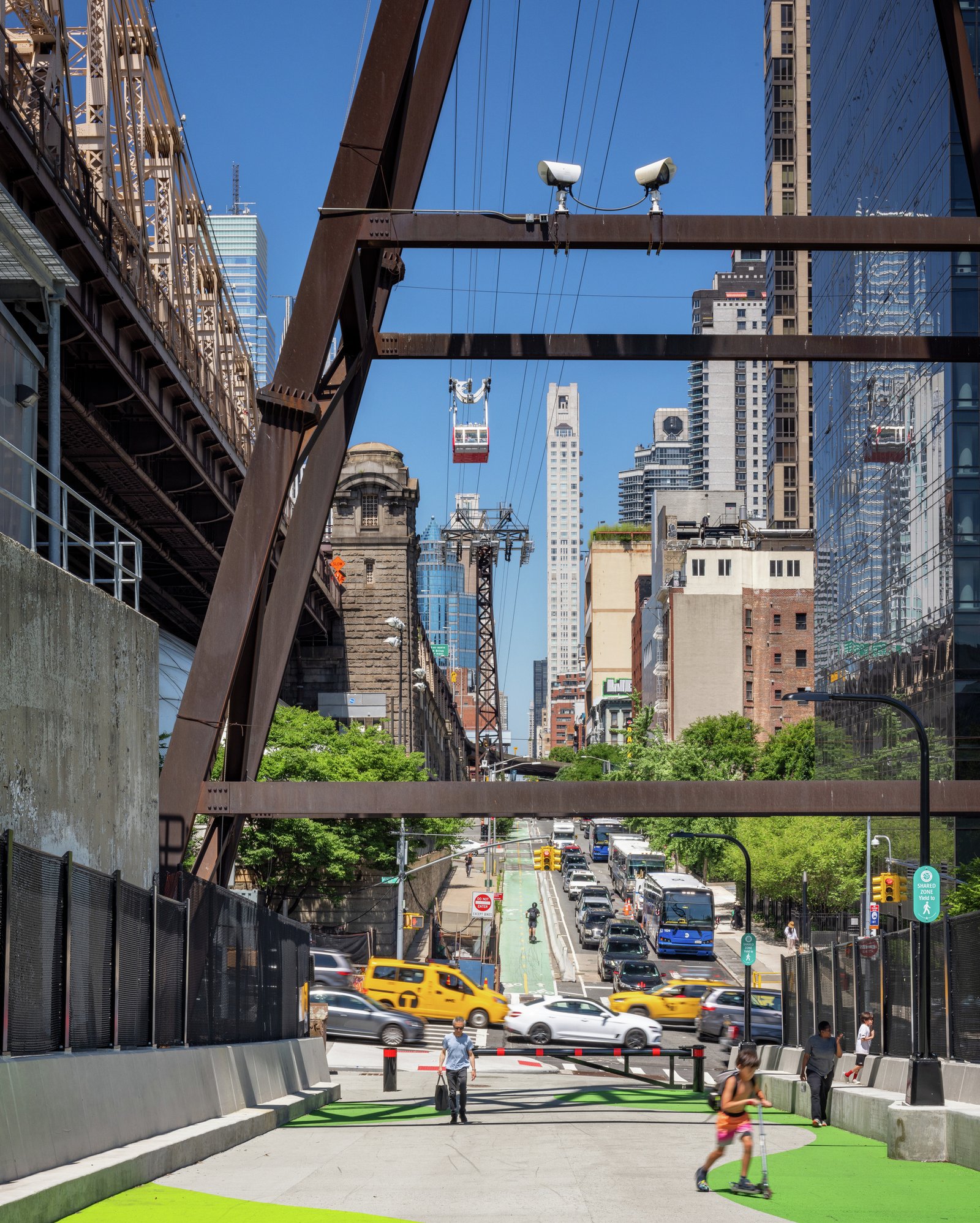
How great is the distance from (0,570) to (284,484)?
7575mm

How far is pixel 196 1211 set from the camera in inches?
448

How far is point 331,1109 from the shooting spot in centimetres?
2502

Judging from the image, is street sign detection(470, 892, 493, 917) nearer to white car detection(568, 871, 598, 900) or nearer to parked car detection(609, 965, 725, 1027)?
parked car detection(609, 965, 725, 1027)

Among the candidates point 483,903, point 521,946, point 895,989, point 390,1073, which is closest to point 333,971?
point 483,903

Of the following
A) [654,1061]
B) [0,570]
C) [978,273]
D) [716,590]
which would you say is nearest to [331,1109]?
[0,570]

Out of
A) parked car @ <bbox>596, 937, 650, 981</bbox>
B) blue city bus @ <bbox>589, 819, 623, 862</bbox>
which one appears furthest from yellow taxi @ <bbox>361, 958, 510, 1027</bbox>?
blue city bus @ <bbox>589, 819, 623, 862</bbox>

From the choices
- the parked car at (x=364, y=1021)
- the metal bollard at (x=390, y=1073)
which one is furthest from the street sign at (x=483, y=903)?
the metal bollard at (x=390, y=1073)

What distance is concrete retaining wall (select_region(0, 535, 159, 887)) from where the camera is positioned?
12.4 metres

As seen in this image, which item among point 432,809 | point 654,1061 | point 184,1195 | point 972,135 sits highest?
point 972,135

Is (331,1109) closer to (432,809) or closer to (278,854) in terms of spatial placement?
(432,809)

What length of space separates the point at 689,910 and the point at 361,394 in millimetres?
53028

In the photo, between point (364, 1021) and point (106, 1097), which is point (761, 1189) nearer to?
point (106, 1097)

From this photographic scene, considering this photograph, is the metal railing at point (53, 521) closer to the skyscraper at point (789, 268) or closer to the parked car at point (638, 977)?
the parked car at point (638, 977)

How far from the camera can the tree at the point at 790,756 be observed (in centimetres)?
11750
